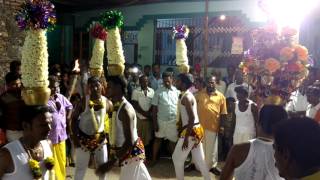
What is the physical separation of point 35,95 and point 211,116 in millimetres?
4387

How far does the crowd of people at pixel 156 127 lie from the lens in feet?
9.89

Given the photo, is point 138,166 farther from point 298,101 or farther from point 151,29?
point 151,29

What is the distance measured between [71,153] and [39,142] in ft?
17.9

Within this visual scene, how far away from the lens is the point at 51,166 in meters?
3.30

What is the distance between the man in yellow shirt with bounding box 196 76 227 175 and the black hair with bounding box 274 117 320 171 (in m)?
5.64

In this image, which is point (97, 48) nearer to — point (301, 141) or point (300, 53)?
point (300, 53)

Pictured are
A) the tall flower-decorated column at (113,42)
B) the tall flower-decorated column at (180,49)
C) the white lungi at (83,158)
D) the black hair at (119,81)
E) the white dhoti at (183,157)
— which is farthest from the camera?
the tall flower-decorated column at (180,49)

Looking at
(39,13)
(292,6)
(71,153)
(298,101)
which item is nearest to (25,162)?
(39,13)

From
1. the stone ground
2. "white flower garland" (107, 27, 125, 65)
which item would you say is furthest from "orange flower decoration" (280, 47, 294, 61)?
the stone ground

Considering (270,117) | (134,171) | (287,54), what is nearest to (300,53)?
(287,54)

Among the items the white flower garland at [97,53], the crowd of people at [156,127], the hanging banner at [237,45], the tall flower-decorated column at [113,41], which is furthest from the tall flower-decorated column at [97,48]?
the hanging banner at [237,45]

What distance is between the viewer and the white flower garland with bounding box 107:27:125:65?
5.45 m

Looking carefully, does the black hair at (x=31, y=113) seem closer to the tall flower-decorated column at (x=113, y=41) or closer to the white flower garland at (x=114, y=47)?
the tall flower-decorated column at (x=113, y=41)

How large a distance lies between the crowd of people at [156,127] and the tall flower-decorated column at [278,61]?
39cm
